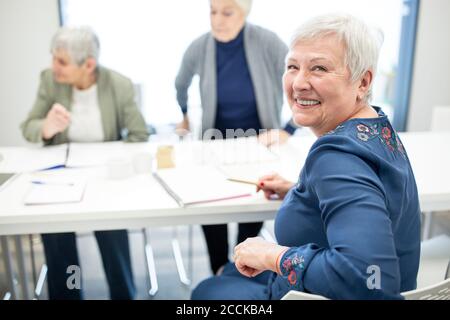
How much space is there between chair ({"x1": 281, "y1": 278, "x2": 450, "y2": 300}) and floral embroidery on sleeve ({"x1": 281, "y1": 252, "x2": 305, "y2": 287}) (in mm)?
91

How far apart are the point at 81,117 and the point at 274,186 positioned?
113cm

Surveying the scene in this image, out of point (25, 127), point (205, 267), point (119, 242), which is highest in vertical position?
point (25, 127)

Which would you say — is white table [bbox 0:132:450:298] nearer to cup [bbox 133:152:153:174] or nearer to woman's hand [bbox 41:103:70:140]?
cup [bbox 133:152:153:174]

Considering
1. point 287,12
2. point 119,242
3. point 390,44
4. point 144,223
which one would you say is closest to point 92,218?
point 144,223

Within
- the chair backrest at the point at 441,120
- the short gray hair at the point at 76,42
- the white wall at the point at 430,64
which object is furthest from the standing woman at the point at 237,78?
the white wall at the point at 430,64

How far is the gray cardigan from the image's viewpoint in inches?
83.4

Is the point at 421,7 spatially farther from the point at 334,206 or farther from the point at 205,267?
the point at 334,206

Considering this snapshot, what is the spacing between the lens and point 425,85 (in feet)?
11.8

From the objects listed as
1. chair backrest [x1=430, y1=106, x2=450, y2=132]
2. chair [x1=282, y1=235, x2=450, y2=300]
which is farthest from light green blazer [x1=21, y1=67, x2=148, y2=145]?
chair backrest [x1=430, y1=106, x2=450, y2=132]

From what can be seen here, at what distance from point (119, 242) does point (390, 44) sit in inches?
109

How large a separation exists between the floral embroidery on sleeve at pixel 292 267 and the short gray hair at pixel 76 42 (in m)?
1.50

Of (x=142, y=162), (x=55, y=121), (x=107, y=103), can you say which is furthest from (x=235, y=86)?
(x=55, y=121)

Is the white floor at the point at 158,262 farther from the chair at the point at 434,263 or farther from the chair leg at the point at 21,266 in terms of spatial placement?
the chair at the point at 434,263

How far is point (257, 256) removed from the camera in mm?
931
